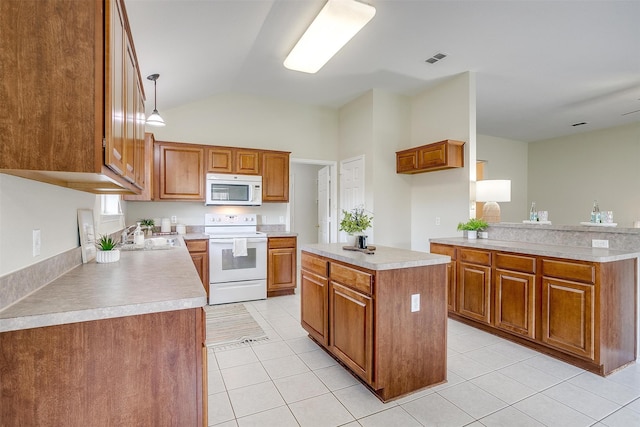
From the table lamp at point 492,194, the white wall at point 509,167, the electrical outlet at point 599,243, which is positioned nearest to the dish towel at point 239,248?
the table lamp at point 492,194

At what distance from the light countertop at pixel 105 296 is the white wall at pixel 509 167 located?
7.14 meters

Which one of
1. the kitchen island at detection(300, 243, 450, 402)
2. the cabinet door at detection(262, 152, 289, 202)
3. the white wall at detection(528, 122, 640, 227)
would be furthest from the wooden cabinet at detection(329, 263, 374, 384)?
the white wall at detection(528, 122, 640, 227)

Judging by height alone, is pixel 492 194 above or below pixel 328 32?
below

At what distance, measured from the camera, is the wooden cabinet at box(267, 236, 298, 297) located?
4543 mm

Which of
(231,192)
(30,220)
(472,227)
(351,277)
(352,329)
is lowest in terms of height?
(352,329)

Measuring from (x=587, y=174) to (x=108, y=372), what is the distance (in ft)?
27.6

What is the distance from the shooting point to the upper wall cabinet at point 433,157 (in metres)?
4.00

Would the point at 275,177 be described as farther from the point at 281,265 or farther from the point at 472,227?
the point at 472,227

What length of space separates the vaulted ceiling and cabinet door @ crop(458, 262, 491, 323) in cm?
235

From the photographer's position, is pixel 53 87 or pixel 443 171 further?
pixel 443 171

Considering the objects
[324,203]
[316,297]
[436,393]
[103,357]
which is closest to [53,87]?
[103,357]

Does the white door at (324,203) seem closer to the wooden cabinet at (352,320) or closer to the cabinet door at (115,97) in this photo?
the wooden cabinet at (352,320)

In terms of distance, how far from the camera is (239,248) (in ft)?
13.8

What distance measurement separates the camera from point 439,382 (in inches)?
90.3
